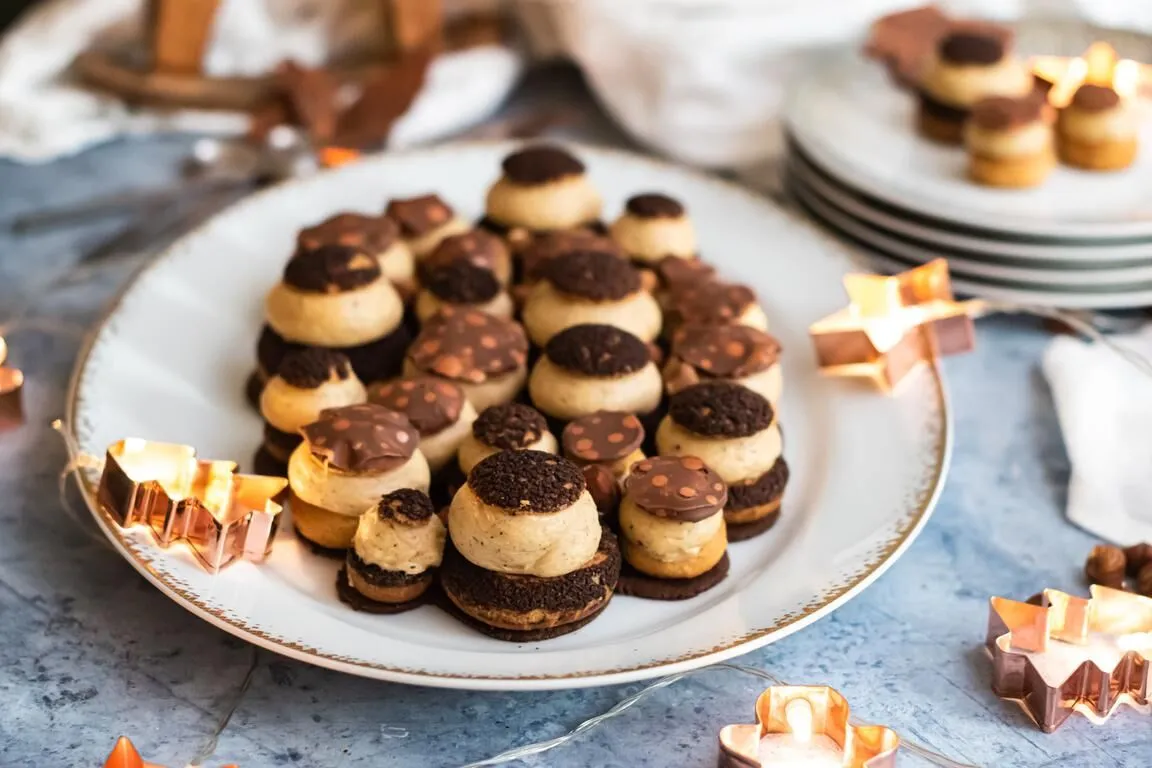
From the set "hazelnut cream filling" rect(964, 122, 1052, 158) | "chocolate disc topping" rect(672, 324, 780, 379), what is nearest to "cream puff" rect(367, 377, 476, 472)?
"chocolate disc topping" rect(672, 324, 780, 379)

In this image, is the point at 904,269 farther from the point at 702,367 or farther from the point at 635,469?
the point at 635,469

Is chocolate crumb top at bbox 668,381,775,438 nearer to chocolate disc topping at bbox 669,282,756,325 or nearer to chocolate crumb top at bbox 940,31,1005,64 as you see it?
chocolate disc topping at bbox 669,282,756,325

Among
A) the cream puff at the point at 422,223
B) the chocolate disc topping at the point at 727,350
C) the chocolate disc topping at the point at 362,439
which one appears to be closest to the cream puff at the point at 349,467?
the chocolate disc topping at the point at 362,439

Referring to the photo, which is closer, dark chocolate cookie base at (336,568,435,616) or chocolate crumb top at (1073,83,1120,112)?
dark chocolate cookie base at (336,568,435,616)

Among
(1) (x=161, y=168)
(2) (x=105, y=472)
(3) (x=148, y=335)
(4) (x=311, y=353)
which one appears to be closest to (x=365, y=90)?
(1) (x=161, y=168)

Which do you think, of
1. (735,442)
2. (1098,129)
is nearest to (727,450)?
(735,442)

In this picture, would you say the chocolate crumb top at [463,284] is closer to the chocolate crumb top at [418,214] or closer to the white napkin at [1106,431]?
the chocolate crumb top at [418,214]
